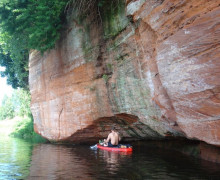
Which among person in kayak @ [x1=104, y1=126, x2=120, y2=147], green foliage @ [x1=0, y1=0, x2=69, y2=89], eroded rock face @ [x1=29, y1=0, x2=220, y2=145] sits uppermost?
green foliage @ [x1=0, y1=0, x2=69, y2=89]

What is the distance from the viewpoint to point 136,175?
240 inches

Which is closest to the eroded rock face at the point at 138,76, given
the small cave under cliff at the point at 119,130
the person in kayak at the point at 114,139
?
the small cave under cliff at the point at 119,130

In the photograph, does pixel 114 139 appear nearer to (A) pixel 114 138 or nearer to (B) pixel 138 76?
(A) pixel 114 138

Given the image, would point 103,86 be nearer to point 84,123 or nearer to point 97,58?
point 97,58

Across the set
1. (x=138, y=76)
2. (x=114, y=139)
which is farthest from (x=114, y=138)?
(x=138, y=76)

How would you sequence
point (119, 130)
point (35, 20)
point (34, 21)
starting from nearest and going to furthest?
point (35, 20) < point (34, 21) < point (119, 130)

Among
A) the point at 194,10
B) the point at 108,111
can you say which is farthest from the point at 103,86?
the point at 194,10

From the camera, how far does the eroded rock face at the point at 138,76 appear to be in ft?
18.2

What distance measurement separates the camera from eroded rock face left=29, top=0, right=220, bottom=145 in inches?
218

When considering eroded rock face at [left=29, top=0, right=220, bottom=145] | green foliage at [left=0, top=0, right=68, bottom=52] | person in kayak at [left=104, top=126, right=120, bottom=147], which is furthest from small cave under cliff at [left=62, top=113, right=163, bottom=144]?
green foliage at [left=0, top=0, right=68, bottom=52]

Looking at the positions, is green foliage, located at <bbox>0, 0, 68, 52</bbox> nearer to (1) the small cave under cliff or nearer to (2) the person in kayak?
(1) the small cave under cliff

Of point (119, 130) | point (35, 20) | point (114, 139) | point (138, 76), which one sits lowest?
point (114, 139)

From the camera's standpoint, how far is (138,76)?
8.27 meters

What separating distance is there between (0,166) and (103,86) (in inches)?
201
